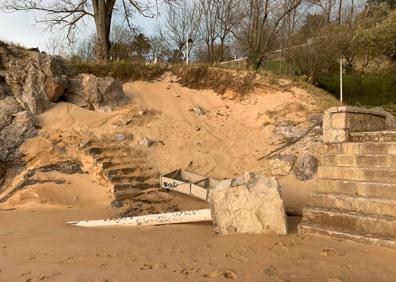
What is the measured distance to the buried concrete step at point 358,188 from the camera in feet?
16.1

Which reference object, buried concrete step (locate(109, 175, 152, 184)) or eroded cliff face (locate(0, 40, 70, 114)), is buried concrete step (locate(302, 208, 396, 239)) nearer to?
Result: buried concrete step (locate(109, 175, 152, 184))

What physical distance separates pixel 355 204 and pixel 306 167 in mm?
4001

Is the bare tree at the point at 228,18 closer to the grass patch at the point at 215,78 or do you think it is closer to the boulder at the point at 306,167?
the grass patch at the point at 215,78

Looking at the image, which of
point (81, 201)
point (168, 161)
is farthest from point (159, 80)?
point (81, 201)

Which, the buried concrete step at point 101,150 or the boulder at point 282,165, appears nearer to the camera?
the buried concrete step at point 101,150

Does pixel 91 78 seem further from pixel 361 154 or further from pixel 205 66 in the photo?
pixel 361 154

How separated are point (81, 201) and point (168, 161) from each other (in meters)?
2.23

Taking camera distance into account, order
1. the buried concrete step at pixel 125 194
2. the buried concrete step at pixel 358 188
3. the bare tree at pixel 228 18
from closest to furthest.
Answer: the buried concrete step at pixel 358 188, the buried concrete step at pixel 125 194, the bare tree at pixel 228 18

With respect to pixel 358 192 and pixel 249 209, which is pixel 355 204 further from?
pixel 249 209

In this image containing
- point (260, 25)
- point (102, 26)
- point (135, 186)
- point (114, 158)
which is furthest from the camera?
point (260, 25)

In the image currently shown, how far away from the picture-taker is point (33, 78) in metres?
10.2

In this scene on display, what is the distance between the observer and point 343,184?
536 centimetres

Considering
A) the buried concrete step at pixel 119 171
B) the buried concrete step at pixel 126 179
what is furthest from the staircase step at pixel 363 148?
the buried concrete step at pixel 119 171

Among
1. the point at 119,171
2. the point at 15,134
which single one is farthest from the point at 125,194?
the point at 15,134
